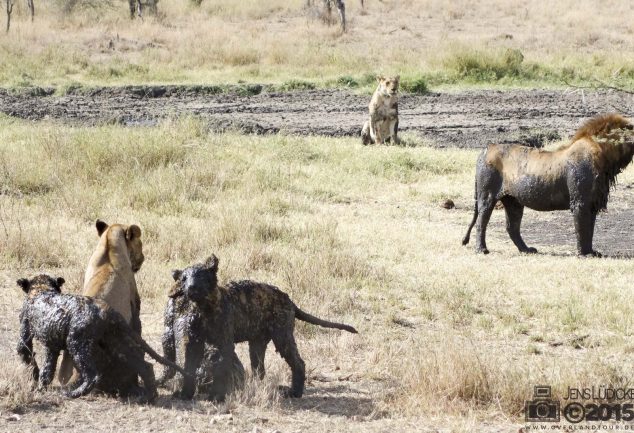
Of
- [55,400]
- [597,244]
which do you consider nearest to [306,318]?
[55,400]

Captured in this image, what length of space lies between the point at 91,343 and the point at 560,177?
21.9ft

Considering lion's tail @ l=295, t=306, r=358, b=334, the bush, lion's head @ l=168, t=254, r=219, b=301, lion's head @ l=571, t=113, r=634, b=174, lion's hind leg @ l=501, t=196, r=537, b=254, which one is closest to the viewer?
lion's head @ l=168, t=254, r=219, b=301

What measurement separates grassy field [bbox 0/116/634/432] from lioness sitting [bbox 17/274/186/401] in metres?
0.15

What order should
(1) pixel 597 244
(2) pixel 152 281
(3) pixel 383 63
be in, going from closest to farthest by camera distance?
1. (2) pixel 152 281
2. (1) pixel 597 244
3. (3) pixel 383 63

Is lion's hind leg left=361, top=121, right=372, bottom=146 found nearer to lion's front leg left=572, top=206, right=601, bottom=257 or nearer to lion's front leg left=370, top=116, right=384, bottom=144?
lion's front leg left=370, top=116, right=384, bottom=144

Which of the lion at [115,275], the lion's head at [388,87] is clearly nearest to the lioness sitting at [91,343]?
the lion at [115,275]

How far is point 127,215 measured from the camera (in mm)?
13219

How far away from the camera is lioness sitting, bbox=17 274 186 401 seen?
22.4ft

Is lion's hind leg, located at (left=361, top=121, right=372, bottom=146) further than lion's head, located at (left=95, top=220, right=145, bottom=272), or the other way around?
lion's hind leg, located at (left=361, top=121, right=372, bottom=146)

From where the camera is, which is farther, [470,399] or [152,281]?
[152,281]

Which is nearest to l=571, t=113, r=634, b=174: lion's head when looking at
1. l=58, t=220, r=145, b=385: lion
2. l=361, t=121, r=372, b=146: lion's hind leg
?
l=58, t=220, r=145, b=385: lion

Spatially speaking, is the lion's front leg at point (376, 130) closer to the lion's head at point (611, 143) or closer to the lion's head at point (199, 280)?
the lion's head at point (611, 143)

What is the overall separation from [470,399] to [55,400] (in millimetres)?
2555

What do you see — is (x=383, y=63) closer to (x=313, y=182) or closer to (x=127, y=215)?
(x=313, y=182)
